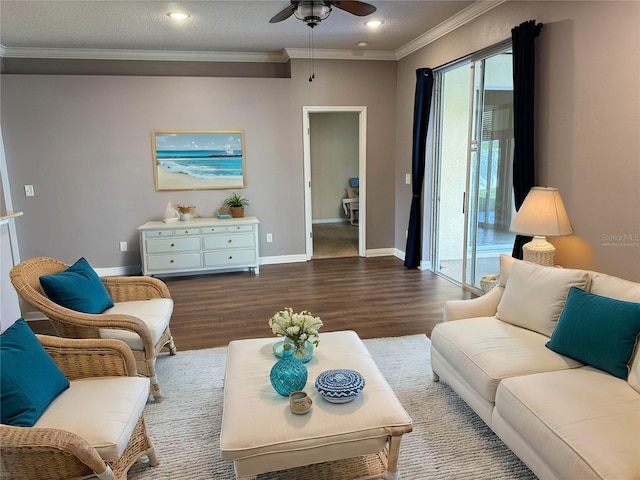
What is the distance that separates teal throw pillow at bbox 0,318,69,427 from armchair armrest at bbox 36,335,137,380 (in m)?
0.13

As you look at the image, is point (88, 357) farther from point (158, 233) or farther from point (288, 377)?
point (158, 233)

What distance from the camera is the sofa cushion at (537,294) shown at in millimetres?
2295

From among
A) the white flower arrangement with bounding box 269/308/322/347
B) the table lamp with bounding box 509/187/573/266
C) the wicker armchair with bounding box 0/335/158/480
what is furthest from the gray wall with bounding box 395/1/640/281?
the wicker armchair with bounding box 0/335/158/480

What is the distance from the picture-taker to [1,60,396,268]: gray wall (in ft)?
16.9

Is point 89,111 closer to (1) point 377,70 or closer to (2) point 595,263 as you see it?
(1) point 377,70

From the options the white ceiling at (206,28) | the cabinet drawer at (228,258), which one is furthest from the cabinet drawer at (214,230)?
the white ceiling at (206,28)

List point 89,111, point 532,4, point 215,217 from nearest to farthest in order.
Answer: point 532,4, point 89,111, point 215,217

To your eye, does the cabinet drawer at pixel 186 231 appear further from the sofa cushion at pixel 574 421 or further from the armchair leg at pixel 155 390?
the sofa cushion at pixel 574 421

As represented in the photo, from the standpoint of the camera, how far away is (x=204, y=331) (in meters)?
3.63

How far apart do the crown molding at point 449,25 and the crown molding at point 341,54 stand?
18 cm

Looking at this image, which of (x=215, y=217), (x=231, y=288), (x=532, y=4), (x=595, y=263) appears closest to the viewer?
(x=595, y=263)

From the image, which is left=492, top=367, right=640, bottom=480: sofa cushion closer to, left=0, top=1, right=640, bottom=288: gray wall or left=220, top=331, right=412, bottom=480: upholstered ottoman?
left=220, top=331, right=412, bottom=480: upholstered ottoman

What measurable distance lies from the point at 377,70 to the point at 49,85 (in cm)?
416

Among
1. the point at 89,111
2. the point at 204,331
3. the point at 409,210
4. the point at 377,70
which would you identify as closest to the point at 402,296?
the point at 409,210
